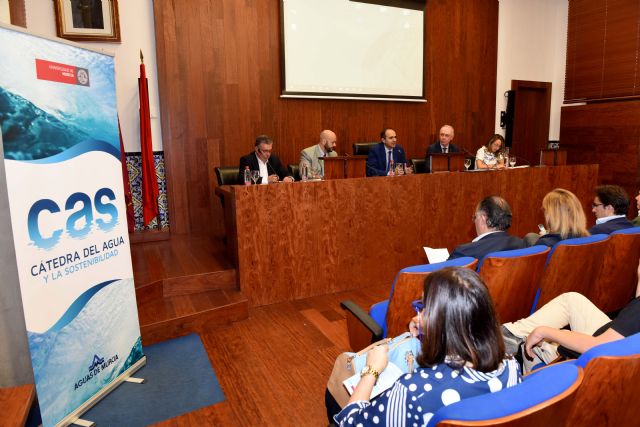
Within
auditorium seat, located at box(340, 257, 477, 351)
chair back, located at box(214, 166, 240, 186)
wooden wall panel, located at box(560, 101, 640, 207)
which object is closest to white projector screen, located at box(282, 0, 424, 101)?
chair back, located at box(214, 166, 240, 186)

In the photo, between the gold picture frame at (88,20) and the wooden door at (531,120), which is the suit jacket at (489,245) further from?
the wooden door at (531,120)

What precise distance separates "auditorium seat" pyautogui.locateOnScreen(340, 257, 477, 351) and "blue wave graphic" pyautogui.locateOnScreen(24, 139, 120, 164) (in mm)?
1425

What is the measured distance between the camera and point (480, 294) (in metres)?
1.13

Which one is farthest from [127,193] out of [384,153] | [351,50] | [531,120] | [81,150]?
[531,120]

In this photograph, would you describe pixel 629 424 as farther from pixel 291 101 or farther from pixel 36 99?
pixel 291 101

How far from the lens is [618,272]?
245 centimetres

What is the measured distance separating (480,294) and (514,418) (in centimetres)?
34

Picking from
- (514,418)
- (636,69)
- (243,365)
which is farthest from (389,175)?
(636,69)

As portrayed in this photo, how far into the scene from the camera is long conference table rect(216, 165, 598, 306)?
10.7 feet

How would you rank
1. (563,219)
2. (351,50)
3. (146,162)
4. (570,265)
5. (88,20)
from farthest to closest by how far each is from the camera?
(351,50), (146,162), (88,20), (563,219), (570,265)

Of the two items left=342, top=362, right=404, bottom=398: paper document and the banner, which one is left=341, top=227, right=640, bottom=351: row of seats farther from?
the banner

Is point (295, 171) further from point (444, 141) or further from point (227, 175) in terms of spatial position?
point (444, 141)

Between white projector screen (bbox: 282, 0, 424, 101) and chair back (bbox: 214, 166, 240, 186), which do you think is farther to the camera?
white projector screen (bbox: 282, 0, 424, 101)

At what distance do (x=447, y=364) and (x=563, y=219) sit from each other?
1722mm
